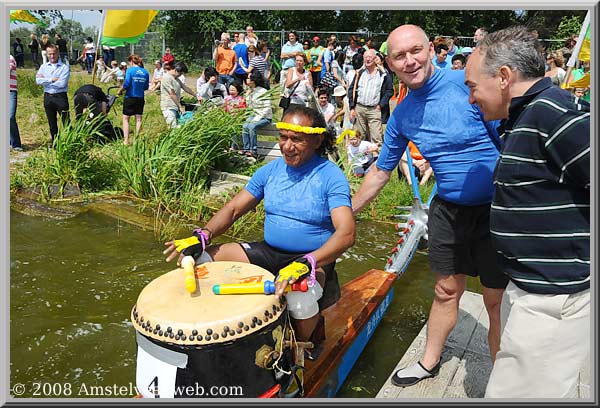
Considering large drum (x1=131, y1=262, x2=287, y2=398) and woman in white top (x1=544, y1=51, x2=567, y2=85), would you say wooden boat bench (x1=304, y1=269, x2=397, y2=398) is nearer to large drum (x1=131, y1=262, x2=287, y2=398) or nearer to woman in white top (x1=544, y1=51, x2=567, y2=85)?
large drum (x1=131, y1=262, x2=287, y2=398)

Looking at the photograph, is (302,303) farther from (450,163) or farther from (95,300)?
(95,300)

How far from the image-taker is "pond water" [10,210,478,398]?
347 centimetres

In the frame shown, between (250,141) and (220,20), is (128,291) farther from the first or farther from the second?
(220,20)

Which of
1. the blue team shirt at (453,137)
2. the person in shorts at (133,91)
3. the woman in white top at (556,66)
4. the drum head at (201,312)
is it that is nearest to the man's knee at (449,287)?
the blue team shirt at (453,137)

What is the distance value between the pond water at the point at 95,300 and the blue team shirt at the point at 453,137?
4.99 ft

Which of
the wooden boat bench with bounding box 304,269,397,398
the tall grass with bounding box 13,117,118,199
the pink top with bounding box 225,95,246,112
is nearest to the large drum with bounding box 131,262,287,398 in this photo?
the wooden boat bench with bounding box 304,269,397,398

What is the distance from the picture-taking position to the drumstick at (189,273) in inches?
92.4

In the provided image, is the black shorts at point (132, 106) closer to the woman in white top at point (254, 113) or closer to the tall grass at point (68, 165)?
the tall grass at point (68, 165)

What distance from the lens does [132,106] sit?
9102 millimetres

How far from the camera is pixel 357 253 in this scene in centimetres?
561

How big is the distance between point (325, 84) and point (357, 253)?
6.81 m

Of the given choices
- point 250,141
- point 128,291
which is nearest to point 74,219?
point 128,291

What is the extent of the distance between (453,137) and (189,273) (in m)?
1.60

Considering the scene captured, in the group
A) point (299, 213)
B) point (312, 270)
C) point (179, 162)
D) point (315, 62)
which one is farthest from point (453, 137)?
point (315, 62)
